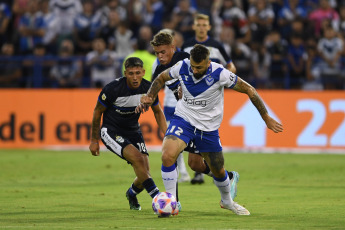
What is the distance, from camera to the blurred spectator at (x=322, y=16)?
22572 millimetres

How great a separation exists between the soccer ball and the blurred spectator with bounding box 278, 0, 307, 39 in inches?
546

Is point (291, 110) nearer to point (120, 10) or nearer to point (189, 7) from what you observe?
point (189, 7)

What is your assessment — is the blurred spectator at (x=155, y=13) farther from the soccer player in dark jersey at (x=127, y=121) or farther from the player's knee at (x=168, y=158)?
the player's knee at (x=168, y=158)

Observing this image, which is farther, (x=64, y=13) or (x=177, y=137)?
(x=64, y=13)

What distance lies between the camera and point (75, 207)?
1057cm

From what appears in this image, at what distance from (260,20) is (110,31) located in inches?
179

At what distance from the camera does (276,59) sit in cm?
2138

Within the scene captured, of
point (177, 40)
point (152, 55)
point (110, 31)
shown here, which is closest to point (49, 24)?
point (110, 31)

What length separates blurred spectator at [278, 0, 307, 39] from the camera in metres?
22.4

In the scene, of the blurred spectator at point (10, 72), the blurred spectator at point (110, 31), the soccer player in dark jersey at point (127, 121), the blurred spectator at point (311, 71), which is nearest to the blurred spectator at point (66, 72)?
the blurred spectator at point (10, 72)

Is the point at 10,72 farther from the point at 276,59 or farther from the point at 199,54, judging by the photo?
the point at 199,54

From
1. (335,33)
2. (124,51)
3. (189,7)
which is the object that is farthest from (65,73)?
(335,33)

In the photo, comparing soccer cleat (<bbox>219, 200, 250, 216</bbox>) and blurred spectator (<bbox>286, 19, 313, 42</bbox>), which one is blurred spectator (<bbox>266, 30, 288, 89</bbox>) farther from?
soccer cleat (<bbox>219, 200, 250, 216</bbox>)

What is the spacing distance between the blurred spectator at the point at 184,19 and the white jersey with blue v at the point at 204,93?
1199 centimetres
